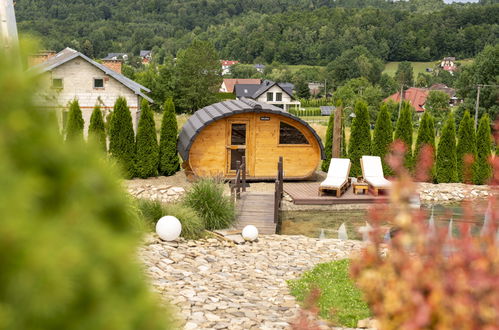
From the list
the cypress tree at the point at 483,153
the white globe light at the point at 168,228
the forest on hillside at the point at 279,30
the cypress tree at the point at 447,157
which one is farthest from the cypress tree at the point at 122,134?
the forest on hillside at the point at 279,30

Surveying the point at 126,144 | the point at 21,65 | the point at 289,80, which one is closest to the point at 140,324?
the point at 21,65

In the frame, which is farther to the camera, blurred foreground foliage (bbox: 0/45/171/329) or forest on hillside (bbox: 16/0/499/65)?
forest on hillside (bbox: 16/0/499/65)

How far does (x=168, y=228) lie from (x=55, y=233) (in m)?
7.21

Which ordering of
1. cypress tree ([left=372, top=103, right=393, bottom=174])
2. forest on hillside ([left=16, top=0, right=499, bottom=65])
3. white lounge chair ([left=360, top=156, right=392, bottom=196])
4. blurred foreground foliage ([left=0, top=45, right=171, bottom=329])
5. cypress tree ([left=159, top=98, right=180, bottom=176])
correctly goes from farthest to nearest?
forest on hillside ([left=16, top=0, right=499, bottom=65]) → cypress tree ([left=372, top=103, right=393, bottom=174]) → cypress tree ([left=159, top=98, right=180, bottom=176]) → white lounge chair ([left=360, top=156, right=392, bottom=196]) → blurred foreground foliage ([left=0, top=45, right=171, bottom=329])

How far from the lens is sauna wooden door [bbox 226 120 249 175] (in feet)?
48.5

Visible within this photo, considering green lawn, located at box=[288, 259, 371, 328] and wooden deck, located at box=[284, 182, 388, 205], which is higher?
wooden deck, located at box=[284, 182, 388, 205]

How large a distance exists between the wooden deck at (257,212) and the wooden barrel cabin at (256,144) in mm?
2506

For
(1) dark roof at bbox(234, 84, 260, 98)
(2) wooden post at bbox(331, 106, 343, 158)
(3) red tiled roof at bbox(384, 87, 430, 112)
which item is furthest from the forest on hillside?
(2) wooden post at bbox(331, 106, 343, 158)

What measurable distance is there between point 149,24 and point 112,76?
9526 centimetres

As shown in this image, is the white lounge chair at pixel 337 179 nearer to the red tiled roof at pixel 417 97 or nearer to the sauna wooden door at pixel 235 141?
the sauna wooden door at pixel 235 141

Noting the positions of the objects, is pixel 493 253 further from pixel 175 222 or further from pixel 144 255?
pixel 175 222

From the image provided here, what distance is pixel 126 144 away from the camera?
1430 cm

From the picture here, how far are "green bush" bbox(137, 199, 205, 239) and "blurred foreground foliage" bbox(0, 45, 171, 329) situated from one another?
24.6ft

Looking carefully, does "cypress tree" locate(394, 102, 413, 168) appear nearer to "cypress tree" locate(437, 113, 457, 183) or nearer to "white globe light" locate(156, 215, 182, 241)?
"cypress tree" locate(437, 113, 457, 183)
